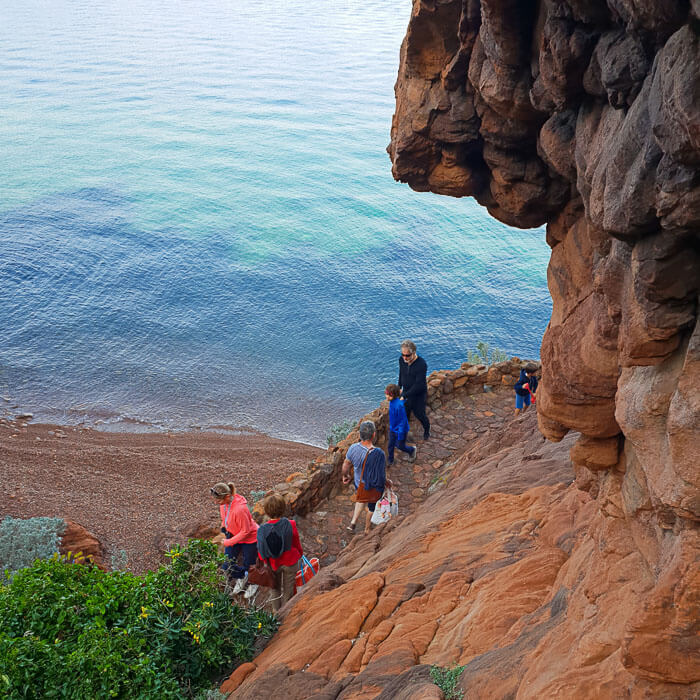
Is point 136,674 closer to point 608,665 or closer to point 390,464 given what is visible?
point 608,665

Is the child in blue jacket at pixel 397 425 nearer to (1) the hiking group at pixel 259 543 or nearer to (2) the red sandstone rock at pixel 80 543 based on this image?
(1) the hiking group at pixel 259 543

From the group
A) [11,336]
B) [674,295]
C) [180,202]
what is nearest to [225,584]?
[674,295]

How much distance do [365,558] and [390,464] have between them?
140 inches

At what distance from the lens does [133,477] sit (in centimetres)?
1597

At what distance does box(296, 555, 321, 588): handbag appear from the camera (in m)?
9.01

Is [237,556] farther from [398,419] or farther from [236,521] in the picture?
[398,419]

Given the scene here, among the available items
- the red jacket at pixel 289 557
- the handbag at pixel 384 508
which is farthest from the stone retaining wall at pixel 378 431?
the red jacket at pixel 289 557

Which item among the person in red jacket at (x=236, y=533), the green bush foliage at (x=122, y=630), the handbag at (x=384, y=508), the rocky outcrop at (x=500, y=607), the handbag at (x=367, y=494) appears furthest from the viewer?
the handbag at (x=384, y=508)

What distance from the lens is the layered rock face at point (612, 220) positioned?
3.68 meters

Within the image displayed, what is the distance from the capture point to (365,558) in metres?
9.44

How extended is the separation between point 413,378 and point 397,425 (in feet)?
2.90

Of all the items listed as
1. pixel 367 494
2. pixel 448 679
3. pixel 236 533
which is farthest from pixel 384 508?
pixel 448 679

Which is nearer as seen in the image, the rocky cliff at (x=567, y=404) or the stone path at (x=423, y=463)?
the rocky cliff at (x=567, y=404)

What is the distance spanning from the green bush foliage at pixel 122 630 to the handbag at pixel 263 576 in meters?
0.58
